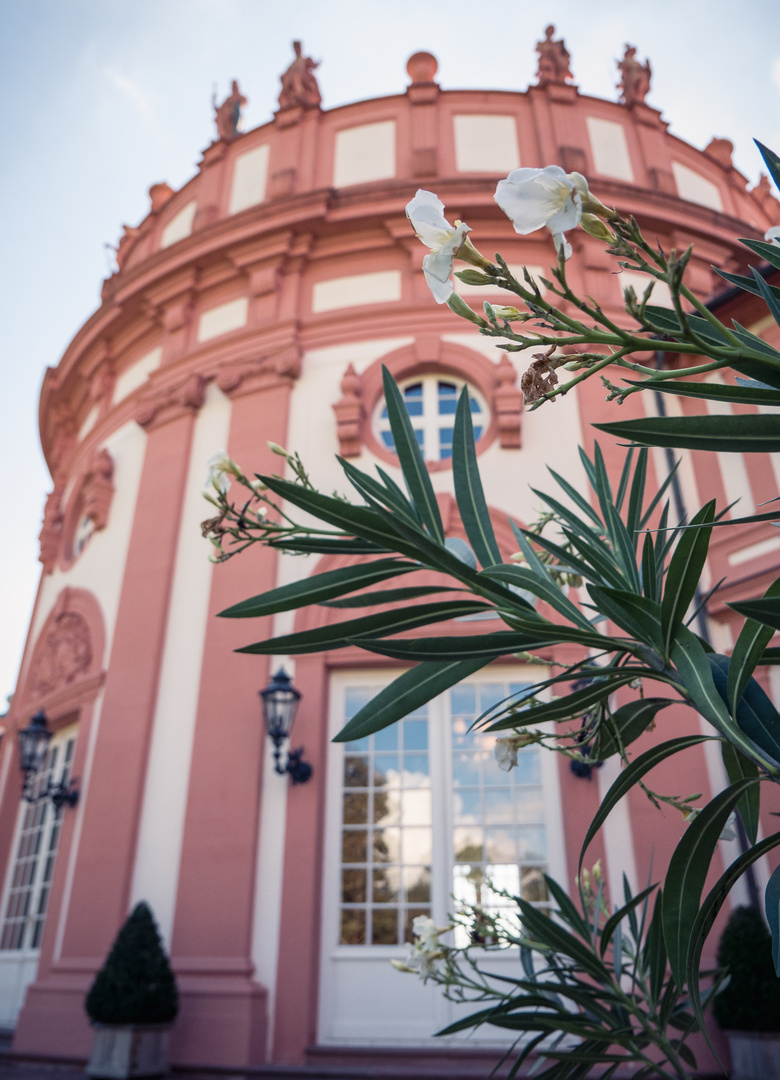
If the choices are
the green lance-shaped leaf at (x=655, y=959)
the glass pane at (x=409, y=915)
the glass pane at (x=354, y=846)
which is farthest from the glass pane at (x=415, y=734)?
the green lance-shaped leaf at (x=655, y=959)

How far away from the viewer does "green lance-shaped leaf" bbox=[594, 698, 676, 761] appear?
5.08ft

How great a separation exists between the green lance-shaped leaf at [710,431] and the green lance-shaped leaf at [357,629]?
44 cm

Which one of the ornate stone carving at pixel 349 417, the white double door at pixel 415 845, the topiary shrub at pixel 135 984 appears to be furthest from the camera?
the ornate stone carving at pixel 349 417

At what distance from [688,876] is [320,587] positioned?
750mm

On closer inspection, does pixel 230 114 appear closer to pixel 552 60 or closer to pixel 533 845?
pixel 552 60

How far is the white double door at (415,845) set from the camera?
5.53 metres

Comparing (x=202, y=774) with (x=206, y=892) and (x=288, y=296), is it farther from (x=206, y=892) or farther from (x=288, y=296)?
(x=288, y=296)

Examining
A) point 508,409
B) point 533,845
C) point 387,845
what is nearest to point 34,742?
point 387,845

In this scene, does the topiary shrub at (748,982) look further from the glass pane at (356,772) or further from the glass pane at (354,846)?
the glass pane at (356,772)

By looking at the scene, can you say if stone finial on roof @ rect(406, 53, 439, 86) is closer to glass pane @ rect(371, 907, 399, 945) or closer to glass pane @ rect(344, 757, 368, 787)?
glass pane @ rect(344, 757, 368, 787)

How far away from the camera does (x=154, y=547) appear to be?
7.45 meters

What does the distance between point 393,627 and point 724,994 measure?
4597 mm

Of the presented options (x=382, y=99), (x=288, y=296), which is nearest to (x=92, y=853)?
(x=288, y=296)

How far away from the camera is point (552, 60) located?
991cm
